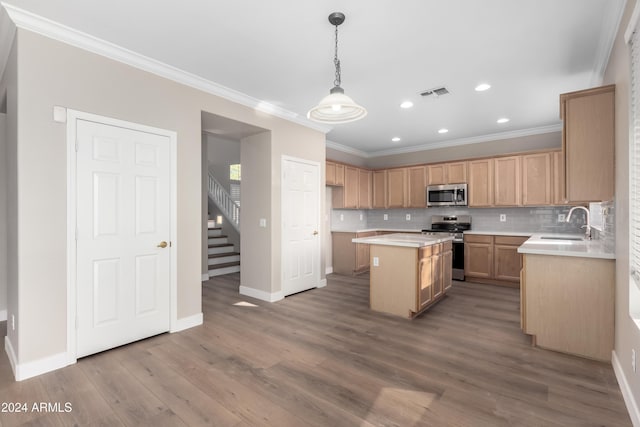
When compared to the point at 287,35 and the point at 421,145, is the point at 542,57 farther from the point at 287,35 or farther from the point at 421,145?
the point at 421,145

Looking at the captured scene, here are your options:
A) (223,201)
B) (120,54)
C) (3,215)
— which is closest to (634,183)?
(120,54)

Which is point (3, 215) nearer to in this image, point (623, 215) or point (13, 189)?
point (13, 189)

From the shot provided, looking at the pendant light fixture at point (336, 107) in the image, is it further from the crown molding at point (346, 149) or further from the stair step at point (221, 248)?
the stair step at point (221, 248)

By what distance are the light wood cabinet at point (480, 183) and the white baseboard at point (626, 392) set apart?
142 inches

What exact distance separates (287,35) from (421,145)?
4861 millimetres

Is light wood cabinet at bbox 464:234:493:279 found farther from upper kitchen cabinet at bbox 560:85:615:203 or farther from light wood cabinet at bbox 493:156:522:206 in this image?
upper kitchen cabinet at bbox 560:85:615:203

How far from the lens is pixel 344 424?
6.12 ft

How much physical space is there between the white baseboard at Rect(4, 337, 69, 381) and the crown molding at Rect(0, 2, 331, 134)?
2.62 meters

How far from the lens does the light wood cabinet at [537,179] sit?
5.16 meters

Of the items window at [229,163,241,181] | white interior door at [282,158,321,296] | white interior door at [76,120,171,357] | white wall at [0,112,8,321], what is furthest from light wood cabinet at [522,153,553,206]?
window at [229,163,241,181]

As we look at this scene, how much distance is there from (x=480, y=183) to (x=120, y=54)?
18.9 ft

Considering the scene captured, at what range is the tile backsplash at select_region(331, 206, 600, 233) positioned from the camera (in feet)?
17.8

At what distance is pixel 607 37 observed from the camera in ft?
8.61

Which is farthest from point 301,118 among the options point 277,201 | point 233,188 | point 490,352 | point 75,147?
point 233,188
